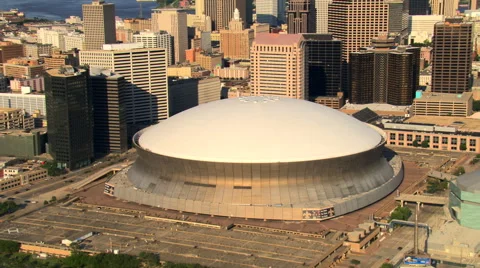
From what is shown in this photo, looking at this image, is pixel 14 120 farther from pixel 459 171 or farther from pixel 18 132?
pixel 459 171

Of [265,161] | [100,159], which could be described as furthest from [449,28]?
[265,161]

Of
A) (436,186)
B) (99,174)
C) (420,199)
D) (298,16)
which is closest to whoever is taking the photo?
(420,199)

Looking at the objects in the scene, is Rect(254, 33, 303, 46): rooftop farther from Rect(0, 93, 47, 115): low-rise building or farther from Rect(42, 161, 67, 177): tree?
Rect(42, 161, 67, 177): tree

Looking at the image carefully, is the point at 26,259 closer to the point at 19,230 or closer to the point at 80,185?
the point at 19,230

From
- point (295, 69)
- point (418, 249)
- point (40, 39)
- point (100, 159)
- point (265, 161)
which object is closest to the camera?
point (418, 249)

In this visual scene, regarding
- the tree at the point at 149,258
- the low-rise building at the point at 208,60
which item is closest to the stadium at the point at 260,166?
the tree at the point at 149,258

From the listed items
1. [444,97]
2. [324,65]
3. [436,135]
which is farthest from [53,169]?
[444,97]
